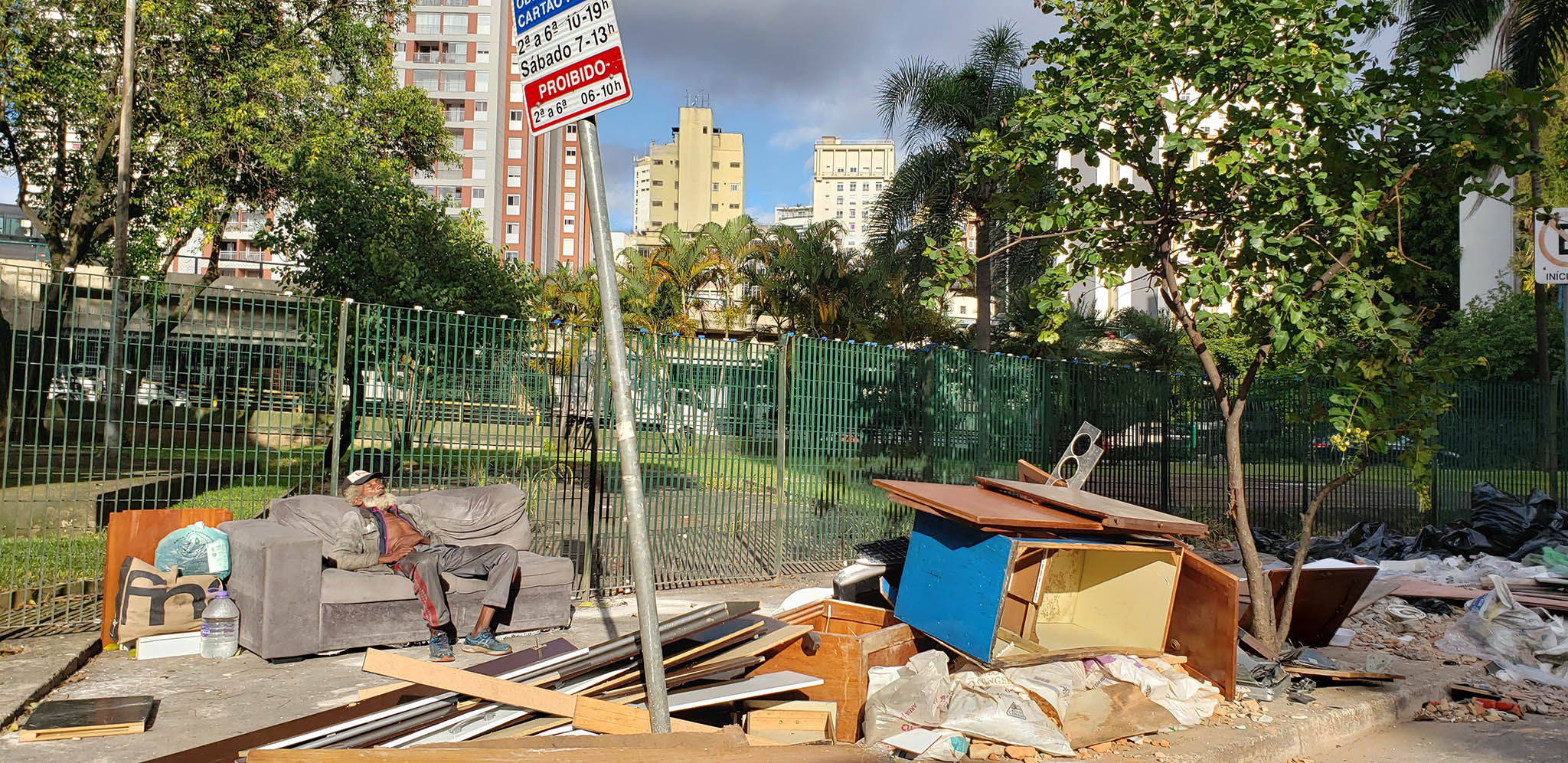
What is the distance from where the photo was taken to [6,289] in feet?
20.7

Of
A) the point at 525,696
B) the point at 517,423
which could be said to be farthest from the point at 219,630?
the point at 525,696

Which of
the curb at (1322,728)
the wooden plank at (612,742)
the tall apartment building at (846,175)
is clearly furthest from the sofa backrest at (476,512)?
the tall apartment building at (846,175)

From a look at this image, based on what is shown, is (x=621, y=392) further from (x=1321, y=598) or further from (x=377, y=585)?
(x=1321, y=598)

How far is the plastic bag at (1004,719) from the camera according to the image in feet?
16.1

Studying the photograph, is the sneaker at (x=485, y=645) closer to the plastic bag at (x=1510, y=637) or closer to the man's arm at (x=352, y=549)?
the man's arm at (x=352, y=549)

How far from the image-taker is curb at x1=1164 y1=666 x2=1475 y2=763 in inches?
207

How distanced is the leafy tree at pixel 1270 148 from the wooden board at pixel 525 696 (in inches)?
156

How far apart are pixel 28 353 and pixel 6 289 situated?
1.53 ft

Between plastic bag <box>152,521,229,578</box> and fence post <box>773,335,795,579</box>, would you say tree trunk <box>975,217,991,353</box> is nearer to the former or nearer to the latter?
fence post <box>773,335,795,579</box>

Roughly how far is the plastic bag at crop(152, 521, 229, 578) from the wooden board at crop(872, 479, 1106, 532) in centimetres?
424

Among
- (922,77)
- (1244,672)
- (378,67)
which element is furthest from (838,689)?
(378,67)

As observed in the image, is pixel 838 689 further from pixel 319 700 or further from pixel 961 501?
pixel 319 700

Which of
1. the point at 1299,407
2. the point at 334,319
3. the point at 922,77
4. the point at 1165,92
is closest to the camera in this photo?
the point at 1165,92

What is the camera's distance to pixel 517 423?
8.05m
